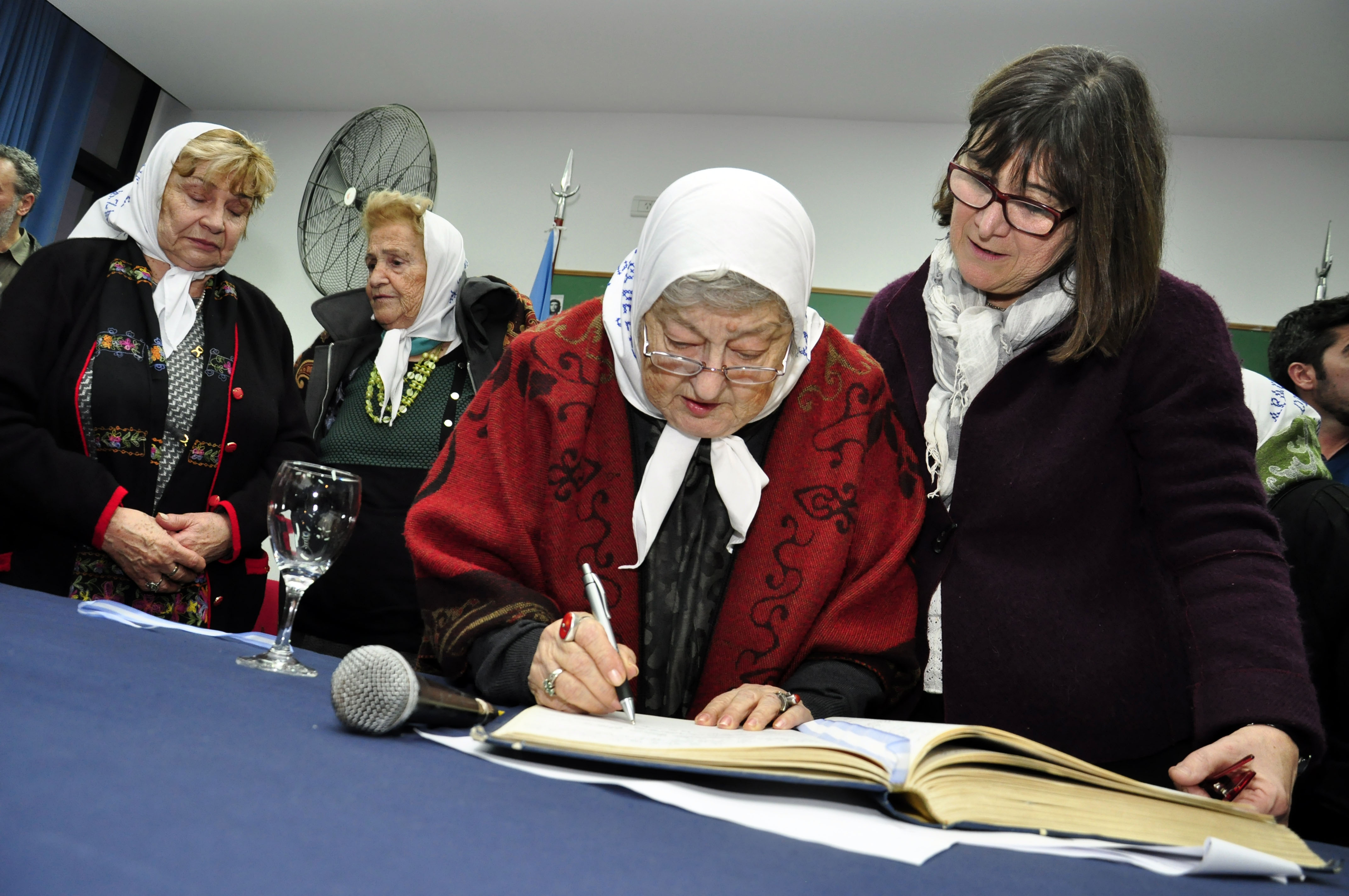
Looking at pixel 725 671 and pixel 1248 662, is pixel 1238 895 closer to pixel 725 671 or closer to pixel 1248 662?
pixel 1248 662

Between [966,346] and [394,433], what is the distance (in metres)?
1.90

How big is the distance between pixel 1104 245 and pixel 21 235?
421cm

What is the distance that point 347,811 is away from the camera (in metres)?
0.58

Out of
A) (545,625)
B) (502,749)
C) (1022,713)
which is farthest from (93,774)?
(1022,713)

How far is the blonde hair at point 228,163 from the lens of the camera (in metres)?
2.37

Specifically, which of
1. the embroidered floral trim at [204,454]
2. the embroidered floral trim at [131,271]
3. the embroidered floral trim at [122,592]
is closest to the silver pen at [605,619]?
the embroidered floral trim at [122,592]

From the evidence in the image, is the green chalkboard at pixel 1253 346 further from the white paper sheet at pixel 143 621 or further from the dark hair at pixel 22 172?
the dark hair at pixel 22 172

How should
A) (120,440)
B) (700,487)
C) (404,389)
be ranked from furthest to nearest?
(404,389), (120,440), (700,487)

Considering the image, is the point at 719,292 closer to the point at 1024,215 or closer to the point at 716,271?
the point at 716,271

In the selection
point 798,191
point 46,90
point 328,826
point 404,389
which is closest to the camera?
point 328,826

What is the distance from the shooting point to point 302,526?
1.25 meters

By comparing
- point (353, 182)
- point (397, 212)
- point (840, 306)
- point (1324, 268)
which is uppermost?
point (1324, 268)

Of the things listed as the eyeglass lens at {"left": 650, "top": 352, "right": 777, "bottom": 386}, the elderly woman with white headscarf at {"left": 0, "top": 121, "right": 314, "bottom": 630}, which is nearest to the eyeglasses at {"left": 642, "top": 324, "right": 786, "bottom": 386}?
the eyeglass lens at {"left": 650, "top": 352, "right": 777, "bottom": 386}

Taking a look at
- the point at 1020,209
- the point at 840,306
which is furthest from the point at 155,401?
the point at 840,306
